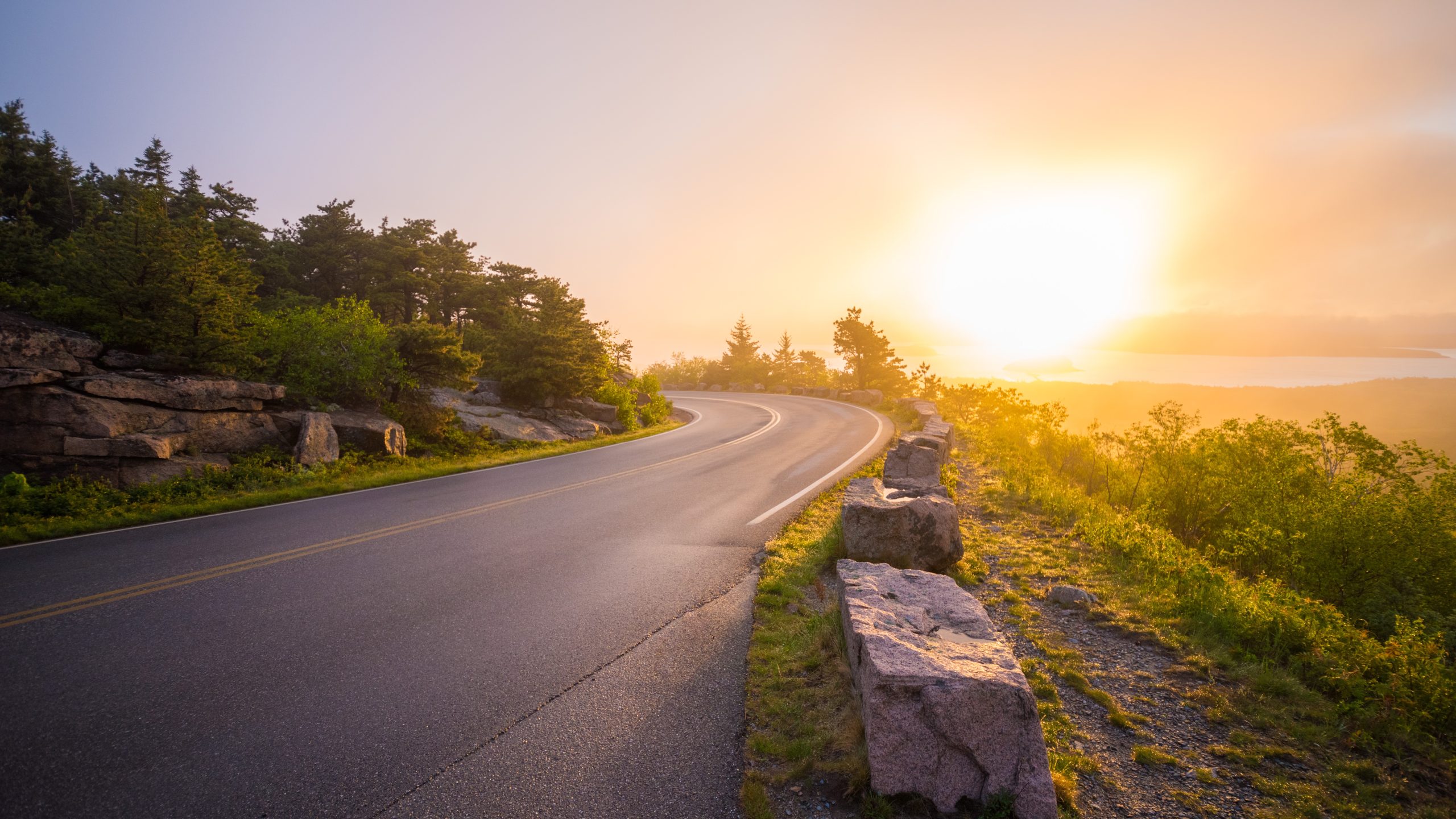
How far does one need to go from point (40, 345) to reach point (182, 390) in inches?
80.5

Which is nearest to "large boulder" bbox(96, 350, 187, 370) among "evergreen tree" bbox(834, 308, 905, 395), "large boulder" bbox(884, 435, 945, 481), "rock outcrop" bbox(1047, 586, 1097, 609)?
"large boulder" bbox(884, 435, 945, 481)

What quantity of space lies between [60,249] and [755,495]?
2185cm

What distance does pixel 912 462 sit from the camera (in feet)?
32.1

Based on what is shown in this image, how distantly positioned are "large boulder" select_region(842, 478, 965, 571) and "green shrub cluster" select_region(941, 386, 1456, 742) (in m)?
2.10

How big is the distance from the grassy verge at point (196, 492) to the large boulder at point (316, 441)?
0.20 m

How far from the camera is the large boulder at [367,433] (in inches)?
511

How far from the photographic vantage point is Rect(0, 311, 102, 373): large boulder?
31.2 feet

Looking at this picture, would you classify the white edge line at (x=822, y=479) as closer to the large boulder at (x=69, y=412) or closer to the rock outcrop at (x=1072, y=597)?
the rock outcrop at (x=1072, y=597)

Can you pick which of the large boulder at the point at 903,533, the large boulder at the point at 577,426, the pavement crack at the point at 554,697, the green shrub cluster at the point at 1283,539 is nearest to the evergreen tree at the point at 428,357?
the large boulder at the point at 577,426

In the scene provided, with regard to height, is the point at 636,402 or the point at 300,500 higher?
the point at 636,402

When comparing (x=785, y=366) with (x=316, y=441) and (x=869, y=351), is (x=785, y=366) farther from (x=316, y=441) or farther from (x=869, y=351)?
(x=316, y=441)

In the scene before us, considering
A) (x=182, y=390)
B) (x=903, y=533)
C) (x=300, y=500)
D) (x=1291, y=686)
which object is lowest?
(x=300, y=500)

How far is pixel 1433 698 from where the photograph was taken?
3.60 meters

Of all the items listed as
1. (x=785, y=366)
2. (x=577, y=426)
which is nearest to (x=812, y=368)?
(x=785, y=366)
